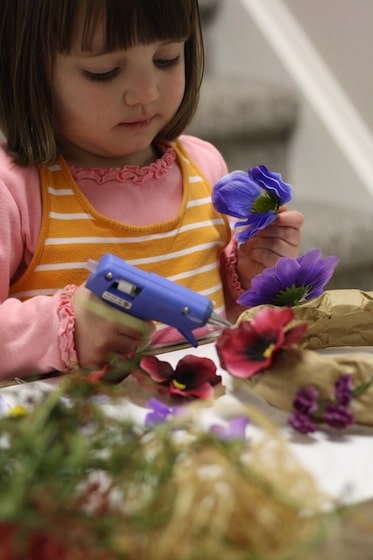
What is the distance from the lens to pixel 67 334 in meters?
0.79

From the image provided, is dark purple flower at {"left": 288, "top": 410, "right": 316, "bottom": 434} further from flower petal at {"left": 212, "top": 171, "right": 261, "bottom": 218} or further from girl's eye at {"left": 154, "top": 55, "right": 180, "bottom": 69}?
girl's eye at {"left": 154, "top": 55, "right": 180, "bottom": 69}

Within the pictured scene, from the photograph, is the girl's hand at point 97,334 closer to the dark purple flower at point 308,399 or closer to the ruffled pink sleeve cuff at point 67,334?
the ruffled pink sleeve cuff at point 67,334

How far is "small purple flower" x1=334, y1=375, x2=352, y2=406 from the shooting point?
611mm

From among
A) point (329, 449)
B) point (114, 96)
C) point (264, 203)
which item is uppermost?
point (114, 96)

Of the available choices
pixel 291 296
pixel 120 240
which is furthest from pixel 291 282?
pixel 120 240

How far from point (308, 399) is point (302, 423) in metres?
0.02

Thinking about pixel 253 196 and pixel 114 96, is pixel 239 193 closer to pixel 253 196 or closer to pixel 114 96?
pixel 253 196

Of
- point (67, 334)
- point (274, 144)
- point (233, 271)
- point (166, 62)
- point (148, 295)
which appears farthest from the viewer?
point (274, 144)

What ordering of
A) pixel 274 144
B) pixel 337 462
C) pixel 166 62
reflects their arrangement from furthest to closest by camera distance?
pixel 274 144
pixel 166 62
pixel 337 462

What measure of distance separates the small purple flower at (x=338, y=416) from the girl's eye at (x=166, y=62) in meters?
0.42

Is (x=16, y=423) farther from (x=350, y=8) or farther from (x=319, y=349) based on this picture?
(x=350, y=8)

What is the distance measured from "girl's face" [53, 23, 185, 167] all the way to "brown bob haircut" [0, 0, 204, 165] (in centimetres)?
1

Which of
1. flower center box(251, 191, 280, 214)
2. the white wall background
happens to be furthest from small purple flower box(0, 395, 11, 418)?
the white wall background

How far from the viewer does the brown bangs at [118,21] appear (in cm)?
81
